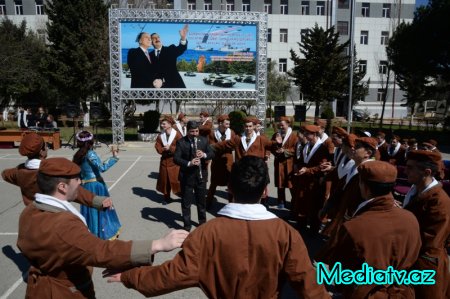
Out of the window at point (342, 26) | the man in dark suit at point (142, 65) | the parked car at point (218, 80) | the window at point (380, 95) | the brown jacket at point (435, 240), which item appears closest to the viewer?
the brown jacket at point (435, 240)

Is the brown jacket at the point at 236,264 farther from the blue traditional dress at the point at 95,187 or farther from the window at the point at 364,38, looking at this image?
the window at the point at 364,38

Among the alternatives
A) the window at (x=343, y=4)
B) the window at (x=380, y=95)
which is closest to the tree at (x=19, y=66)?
the window at (x=343, y=4)

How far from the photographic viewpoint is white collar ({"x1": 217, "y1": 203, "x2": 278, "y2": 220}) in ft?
6.84

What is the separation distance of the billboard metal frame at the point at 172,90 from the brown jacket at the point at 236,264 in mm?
16215

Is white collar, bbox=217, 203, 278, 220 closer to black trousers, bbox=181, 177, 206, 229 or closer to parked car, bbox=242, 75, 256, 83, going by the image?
black trousers, bbox=181, 177, 206, 229

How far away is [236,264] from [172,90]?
16.5 m

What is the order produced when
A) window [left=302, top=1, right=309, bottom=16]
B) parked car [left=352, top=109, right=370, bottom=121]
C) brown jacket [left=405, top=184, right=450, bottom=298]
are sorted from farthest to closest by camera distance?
1. window [left=302, top=1, right=309, bottom=16]
2. parked car [left=352, top=109, right=370, bottom=121]
3. brown jacket [left=405, top=184, right=450, bottom=298]

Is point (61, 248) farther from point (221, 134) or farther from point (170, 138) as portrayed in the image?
point (221, 134)

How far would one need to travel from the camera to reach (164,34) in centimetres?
1756

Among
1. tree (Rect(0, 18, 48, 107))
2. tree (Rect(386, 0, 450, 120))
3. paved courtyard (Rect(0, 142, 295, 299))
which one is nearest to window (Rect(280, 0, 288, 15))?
tree (Rect(386, 0, 450, 120))

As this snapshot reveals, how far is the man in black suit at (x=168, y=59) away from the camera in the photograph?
17.6 m

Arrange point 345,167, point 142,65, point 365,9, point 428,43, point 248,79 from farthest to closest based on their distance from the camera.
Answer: point 365,9 < point 428,43 < point 248,79 < point 142,65 < point 345,167

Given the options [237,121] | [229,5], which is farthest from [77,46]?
[229,5]

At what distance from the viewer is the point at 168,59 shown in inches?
697
